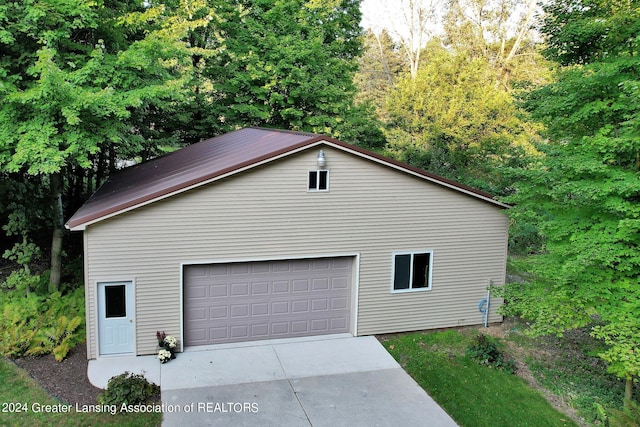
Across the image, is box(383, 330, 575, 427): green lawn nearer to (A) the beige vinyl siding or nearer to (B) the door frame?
(A) the beige vinyl siding

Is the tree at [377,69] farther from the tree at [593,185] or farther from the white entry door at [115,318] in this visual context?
the white entry door at [115,318]

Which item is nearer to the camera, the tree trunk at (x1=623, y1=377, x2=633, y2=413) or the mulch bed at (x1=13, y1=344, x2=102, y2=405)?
the tree trunk at (x1=623, y1=377, x2=633, y2=413)

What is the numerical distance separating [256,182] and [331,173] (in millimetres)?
1741

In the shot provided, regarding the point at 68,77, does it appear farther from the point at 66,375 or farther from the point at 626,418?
the point at 626,418

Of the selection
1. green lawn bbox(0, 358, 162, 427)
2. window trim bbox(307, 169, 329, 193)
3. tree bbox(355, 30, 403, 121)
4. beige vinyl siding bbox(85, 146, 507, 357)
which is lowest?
green lawn bbox(0, 358, 162, 427)

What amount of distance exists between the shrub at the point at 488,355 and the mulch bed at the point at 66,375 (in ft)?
25.6

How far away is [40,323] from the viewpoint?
11.3 m

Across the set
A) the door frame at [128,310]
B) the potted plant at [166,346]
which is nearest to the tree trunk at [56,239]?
the door frame at [128,310]

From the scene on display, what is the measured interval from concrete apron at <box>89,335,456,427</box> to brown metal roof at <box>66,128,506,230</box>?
3.37 meters

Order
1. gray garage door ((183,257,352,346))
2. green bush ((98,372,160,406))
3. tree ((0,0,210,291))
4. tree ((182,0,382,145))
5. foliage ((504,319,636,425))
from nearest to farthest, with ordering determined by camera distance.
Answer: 1. green bush ((98,372,160,406))
2. foliage ((504,319,636,425))
3. tree ((0,0,210,291))
4. gray garage door ((183,257,352,346))
5. tree ((182,0,382,145))

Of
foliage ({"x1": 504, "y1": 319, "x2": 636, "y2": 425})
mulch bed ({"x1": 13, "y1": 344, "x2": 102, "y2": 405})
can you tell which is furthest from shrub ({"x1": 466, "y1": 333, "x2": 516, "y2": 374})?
mulch bed ({"x1": 13, "y1": 344, "x2": 102, "y2": 405})

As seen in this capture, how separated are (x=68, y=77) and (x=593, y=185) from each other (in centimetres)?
1103

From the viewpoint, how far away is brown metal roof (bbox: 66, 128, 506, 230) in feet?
34.0

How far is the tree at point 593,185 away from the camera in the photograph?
341 inches
